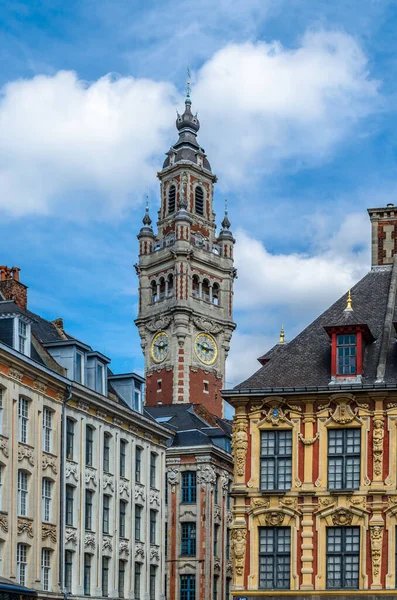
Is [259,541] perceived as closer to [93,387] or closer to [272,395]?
[272,395]

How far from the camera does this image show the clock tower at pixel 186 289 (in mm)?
124062

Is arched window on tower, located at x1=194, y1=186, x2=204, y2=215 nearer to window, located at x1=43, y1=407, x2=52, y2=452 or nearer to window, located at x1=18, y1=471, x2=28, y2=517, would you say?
window, located at x1=43, y1=407, x2=52, y2=452

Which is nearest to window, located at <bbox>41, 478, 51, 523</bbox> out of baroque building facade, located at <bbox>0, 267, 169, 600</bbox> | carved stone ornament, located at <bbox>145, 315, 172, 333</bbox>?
baroque building facade, located at <bbox>0, 267, 169, 600</bbox>

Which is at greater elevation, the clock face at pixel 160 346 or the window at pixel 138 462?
the clock face at pixel 160 346

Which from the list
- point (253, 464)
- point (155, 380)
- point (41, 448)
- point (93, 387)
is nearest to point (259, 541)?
point (253, 464)

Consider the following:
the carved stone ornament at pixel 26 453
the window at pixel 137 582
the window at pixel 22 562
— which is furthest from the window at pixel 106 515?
the carved stone ornament at pixel 26 453

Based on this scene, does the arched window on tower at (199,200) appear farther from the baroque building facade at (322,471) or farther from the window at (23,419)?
the baroque building facade at (322,471)

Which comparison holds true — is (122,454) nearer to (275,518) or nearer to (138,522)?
(138,522)

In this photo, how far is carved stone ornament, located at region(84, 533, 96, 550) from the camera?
62.5 metres

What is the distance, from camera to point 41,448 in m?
57.9

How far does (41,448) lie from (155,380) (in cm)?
6820

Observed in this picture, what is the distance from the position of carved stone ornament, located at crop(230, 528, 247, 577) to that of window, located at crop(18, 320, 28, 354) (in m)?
14.8

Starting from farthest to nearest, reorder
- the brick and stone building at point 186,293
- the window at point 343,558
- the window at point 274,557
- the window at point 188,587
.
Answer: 1. the brick and stone building at point 186,293
2. the window at point 188,587
3. the window at point 274,557
4. the window at point 343,558

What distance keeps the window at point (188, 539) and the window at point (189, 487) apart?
1.76m
